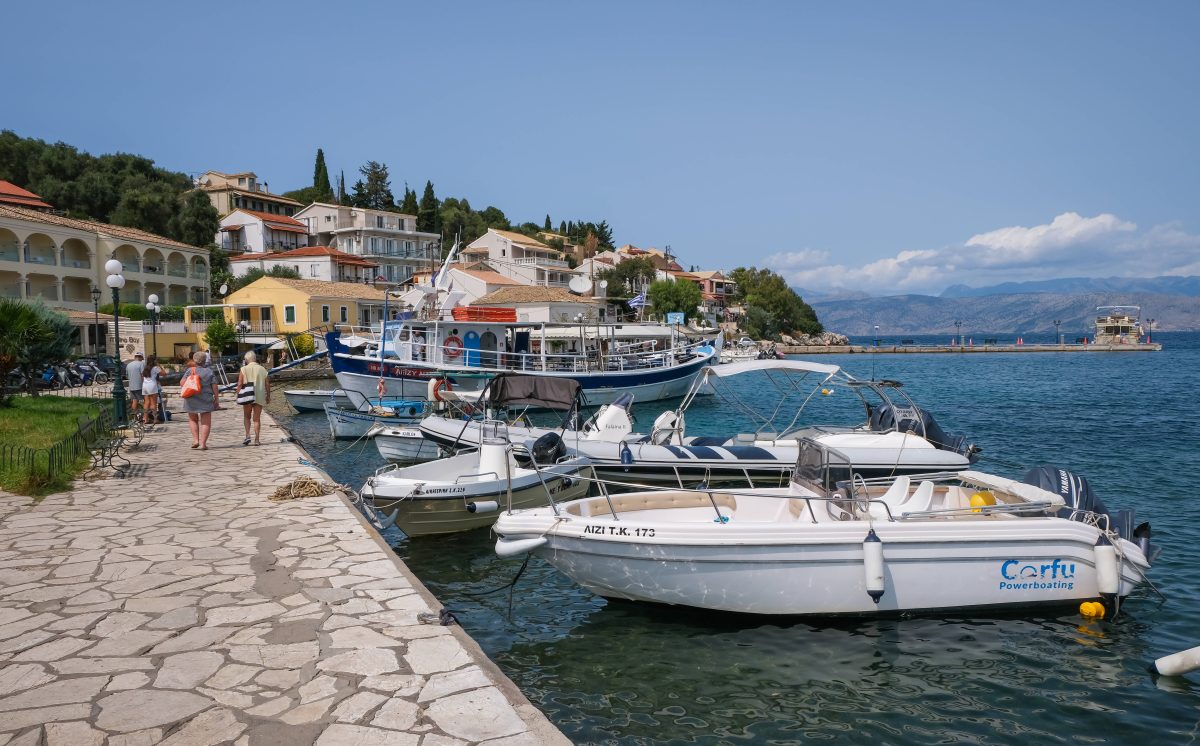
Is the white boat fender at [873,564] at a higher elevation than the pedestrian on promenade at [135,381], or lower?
lower

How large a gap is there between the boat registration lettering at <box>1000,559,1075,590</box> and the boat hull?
11mm

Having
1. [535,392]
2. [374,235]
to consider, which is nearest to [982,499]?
[535,392]

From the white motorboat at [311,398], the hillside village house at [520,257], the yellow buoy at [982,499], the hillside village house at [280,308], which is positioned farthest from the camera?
the hillside village house at [520,257]

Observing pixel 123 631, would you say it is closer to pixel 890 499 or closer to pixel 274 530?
pixel 274 530

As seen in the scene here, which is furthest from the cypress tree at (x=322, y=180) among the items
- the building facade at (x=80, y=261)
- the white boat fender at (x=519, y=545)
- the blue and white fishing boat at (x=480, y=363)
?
the white boat fender at (x=519, y=545)

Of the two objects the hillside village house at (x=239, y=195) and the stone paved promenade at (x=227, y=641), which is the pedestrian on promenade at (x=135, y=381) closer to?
the stone paved promenade at (x=227, y=641)

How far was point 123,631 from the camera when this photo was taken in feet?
19.1

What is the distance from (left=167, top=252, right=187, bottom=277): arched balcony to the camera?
53.8 meters

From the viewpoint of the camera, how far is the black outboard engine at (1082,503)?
844 centimetres

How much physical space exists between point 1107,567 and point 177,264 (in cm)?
6002

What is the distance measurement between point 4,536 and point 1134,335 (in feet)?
404

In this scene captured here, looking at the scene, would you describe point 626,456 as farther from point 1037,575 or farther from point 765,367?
point 1037,575

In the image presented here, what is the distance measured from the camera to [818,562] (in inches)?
298

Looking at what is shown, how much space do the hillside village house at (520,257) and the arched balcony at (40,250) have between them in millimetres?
39034
